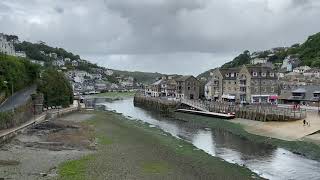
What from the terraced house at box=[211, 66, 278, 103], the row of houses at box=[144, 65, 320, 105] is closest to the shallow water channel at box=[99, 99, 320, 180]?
the row of houses at box=[144, 65, 320, 105]

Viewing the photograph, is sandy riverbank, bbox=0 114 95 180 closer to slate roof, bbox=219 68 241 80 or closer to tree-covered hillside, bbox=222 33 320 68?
slate roof, bbox=219 68 241 80

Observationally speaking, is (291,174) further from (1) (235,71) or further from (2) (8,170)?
(1) (235,71)

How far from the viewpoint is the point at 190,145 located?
46.0 metres

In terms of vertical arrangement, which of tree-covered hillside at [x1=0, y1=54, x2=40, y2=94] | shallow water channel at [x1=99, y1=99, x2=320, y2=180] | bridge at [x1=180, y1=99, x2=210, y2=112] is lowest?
shallow water channel at [x1=99, y1=99, x2=320, y2=180]

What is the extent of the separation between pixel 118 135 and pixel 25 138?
401 inches

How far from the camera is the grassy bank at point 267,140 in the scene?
4208 cm

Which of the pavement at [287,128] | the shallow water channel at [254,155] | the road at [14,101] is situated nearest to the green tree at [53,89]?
the road at [14,101]

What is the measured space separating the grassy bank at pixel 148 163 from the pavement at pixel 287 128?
39.9 feet

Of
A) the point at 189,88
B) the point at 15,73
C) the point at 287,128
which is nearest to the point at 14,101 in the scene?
the point at 15,73

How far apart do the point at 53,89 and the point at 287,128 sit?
45666 mm

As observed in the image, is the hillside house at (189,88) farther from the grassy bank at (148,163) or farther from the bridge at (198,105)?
the grassy bank at (148,163)

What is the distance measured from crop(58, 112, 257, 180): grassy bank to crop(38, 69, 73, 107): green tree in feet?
124

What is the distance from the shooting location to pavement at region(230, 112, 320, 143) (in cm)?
5141

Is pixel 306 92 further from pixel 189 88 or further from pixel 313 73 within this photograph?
pixel 189 88
